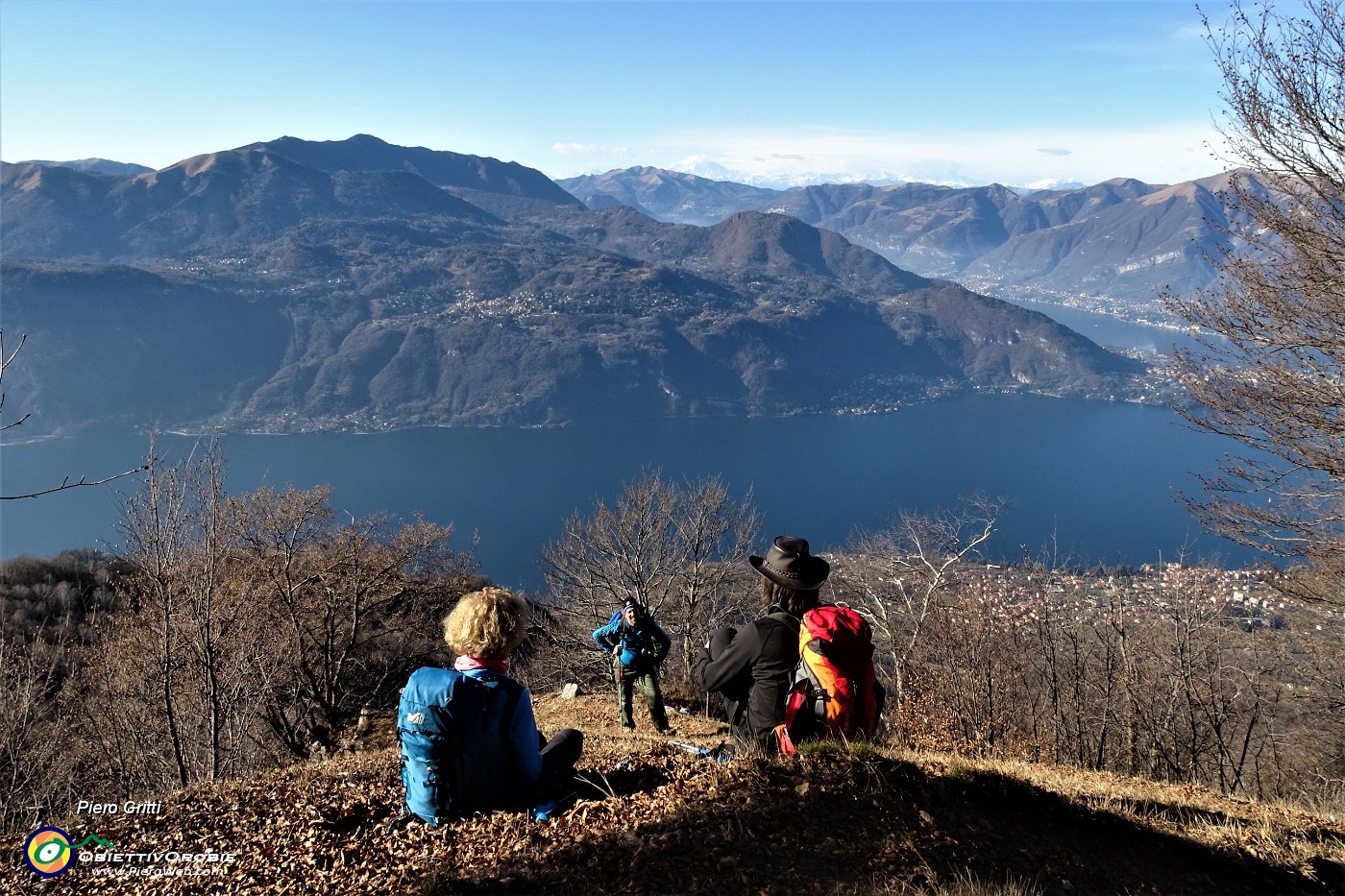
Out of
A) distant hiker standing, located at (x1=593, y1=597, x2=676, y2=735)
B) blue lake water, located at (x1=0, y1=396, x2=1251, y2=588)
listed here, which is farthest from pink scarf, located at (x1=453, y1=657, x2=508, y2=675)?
blue lake water, located at (x1=0, y1=396, x2=1251, y2=588)

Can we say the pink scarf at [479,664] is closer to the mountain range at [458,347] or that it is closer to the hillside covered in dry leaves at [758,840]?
the hillside covered in dry leaves at [758,840]

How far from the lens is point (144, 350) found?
12938cm

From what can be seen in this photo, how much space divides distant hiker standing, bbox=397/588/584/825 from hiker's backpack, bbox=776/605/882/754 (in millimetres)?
1454

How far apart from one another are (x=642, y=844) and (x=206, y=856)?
9.12ft

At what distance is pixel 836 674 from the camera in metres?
3.62

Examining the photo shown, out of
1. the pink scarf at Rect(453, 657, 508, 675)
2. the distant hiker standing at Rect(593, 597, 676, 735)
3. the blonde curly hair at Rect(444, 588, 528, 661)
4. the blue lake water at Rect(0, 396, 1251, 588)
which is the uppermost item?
the blonde curly hair at Rect(444, 588, 528, 661)

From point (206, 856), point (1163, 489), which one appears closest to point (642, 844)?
point (206, 856)

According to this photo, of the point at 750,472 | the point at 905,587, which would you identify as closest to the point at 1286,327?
the point at 905,587

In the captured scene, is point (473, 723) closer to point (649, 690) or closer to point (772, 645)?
point (772, 645)

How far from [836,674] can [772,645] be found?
1.36 feet

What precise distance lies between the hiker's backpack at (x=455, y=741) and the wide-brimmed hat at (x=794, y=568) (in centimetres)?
151

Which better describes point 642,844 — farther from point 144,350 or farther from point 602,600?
point 144,350

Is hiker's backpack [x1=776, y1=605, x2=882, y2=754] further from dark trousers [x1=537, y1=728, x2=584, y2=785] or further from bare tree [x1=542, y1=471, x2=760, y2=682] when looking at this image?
bare tree [x1=542, y1=471, x2=760, y2=682]

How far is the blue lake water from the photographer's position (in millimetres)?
61938
